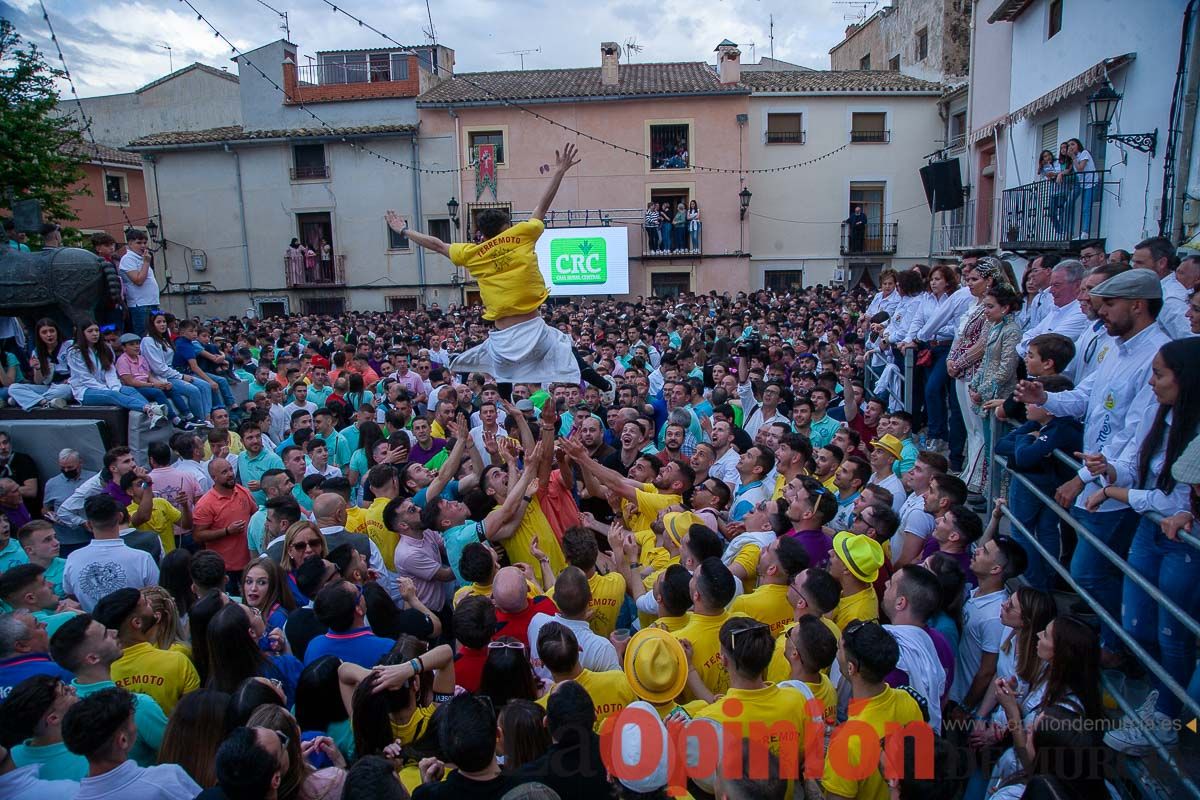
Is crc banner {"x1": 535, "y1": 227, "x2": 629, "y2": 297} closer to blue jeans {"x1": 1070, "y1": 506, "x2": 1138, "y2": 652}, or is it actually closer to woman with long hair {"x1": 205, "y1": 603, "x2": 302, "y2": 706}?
blue jeans {"x1": 1070, "y1": 506, "x2": 1138, "y2": 652}

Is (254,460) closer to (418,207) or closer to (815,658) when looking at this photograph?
(815,658)

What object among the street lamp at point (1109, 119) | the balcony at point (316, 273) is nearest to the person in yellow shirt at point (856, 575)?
the street lamp at point (1109, 119)

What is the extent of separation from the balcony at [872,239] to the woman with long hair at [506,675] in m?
24.0

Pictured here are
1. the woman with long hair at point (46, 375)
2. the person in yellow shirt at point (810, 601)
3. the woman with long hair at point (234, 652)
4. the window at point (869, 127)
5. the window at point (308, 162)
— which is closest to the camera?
the woman with long hair at point (234, 652)

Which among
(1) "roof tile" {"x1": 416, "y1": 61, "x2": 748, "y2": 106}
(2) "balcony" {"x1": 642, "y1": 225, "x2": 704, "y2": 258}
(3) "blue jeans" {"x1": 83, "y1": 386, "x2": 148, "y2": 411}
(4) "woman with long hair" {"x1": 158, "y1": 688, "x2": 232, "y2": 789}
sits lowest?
(4) "woman with long hair" {"x1": 158, "y1": 688, "x2": 232, "y2": 789}

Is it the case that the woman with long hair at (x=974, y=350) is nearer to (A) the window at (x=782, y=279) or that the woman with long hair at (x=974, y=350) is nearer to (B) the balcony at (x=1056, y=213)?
(B) the balcony at (x=1056, y=213)

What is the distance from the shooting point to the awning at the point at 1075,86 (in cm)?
1098

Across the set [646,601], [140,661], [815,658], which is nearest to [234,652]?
[140,661]

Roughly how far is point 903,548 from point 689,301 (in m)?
16.3

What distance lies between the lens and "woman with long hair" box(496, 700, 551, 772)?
2723 millimetres

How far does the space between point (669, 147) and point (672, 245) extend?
3050 millimetres

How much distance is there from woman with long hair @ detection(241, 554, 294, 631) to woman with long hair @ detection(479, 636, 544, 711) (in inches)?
53.5

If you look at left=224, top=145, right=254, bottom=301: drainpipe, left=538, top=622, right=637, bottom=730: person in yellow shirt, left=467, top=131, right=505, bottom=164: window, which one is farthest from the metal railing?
left=224, top=145, right=254, bottom=301: drainpipe

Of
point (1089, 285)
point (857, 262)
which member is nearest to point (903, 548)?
point (1089, 285)
